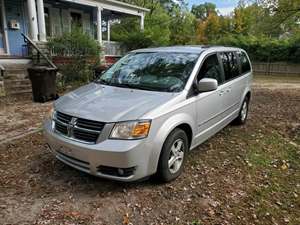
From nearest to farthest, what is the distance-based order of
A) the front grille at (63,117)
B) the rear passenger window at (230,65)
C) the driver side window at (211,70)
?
the front grille at (63,117), the driver side window at (211,70), the rear passenger window at (230,65)

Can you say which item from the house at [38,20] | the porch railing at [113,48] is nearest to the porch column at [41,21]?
the house at [38,20]

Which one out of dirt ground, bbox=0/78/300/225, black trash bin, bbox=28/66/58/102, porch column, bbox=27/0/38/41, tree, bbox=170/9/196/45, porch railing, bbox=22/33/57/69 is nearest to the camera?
dirt ground, bbox=0/78/300/225

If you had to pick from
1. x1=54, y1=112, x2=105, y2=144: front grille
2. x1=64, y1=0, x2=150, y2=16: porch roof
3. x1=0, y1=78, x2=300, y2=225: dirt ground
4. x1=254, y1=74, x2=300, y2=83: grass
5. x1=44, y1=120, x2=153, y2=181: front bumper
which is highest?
x1=64, y1=0, x2=150, y2=16: porch roof

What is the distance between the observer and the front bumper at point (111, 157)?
112 inches

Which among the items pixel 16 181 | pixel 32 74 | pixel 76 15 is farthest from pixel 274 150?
pixel 76 15

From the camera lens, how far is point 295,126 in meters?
6.16

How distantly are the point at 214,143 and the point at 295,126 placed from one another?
8.15ft

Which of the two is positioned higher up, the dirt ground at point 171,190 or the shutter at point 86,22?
the shutter at point 86,22

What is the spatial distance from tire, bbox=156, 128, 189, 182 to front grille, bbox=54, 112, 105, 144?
0.82m

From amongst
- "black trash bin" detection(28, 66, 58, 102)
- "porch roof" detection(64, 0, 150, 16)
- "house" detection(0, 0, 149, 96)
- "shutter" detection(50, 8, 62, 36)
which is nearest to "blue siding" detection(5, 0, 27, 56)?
"house" detection(0, 0, 149, 96)

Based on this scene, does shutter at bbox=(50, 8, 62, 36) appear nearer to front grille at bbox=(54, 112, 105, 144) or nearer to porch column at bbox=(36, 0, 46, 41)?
porch column at bbox=(36, 0, 46, 41)

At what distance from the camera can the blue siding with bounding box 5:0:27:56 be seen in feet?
41.5

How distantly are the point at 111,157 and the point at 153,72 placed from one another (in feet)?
5.47

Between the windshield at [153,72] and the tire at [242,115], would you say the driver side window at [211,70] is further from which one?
the tire at [242,115]
